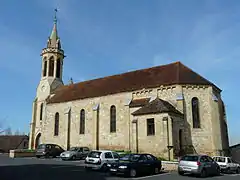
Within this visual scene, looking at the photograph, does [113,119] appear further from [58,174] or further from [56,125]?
[58,174]

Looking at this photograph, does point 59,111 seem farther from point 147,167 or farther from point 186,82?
point 147,167

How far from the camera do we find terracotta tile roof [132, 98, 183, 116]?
2488cm

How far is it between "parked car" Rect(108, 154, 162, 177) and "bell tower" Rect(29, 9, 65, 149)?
2572cm

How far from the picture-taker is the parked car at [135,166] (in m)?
14.7

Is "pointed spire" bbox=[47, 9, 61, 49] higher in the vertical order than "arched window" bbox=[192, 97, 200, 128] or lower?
higher

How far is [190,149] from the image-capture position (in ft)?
86.2

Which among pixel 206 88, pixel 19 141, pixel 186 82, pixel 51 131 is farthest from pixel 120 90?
pixel 19 141

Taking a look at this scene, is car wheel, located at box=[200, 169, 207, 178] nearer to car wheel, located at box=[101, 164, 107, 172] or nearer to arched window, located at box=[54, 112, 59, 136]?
car wheel, located at box=[101, 164, 107, 172]

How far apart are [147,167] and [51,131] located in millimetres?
23862

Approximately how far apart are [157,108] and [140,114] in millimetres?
1876

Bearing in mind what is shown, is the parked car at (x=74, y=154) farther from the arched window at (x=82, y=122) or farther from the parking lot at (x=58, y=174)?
the parking lot at (x=58, y=174)

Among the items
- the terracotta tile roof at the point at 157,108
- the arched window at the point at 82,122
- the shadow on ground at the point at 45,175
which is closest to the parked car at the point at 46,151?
the arched window at the point at 82,122

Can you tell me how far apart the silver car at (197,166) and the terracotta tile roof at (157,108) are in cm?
828

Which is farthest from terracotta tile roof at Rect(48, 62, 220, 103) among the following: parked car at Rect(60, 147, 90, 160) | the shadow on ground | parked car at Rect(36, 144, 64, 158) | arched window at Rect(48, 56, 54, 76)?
the shadow on ground
